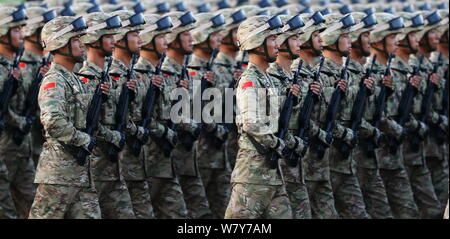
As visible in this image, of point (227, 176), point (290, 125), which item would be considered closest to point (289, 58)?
point (290, 125)

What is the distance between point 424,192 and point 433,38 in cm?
241

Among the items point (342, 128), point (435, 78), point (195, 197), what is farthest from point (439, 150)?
point (195, 197)

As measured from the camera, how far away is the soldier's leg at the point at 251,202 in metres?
12.9

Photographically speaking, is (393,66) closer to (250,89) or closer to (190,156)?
(190,156)

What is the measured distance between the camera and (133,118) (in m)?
14.6

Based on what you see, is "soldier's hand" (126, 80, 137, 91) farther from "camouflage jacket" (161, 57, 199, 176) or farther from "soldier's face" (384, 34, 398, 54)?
"soldier's face" (384, 34, 398, 54)

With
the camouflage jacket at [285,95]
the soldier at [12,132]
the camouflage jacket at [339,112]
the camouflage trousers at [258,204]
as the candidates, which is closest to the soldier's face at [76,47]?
the camouflage jacket at [285,95]

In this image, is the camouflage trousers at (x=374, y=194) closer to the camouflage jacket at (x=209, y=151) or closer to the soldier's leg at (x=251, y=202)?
the camouflage jacket at (x=209, y=151)

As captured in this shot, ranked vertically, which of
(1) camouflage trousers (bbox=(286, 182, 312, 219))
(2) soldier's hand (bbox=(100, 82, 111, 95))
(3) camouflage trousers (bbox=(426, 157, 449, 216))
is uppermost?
(2) soldier's hand (bbox=(100, 82, 111, 95))

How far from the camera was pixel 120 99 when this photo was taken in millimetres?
13977

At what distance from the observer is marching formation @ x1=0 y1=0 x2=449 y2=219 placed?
509 inches

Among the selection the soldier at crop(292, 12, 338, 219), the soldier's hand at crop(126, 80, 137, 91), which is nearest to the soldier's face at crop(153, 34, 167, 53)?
the soldier's hand at crop(126, 80, 137, 91)

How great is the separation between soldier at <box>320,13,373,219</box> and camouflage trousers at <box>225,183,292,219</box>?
84.9 inches

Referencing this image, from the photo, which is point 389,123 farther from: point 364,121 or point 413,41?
point 413,41
